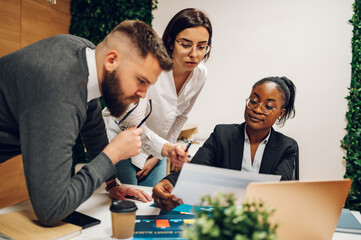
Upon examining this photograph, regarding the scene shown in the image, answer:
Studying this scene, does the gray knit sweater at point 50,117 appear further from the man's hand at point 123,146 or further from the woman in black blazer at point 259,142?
the woman in black blazer at point 259,142

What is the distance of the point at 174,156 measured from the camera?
129cm

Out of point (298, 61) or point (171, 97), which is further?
point (298, 61)

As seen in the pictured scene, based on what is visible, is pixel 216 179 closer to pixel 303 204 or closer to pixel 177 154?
pixel 303 204

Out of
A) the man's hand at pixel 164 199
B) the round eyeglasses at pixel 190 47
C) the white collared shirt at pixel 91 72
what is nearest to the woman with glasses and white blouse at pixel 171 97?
the round eyeglasses at pixel 190 47

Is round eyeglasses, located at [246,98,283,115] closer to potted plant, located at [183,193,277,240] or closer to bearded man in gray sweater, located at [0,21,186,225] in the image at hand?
bearded man in gray sweater, located at [0,21,186,225]

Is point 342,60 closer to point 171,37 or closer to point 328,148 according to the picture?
point 328,148

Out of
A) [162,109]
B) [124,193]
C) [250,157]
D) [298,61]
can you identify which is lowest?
[124,193]

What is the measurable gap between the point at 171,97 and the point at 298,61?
2.00 metres

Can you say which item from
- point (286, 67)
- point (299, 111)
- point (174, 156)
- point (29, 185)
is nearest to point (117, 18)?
point (286, 67)

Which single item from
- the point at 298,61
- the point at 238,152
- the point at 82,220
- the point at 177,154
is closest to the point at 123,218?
the point at 82,220

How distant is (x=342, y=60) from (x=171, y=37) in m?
2.28

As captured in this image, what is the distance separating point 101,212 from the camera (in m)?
1.06

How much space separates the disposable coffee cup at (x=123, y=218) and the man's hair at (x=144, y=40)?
490 mm

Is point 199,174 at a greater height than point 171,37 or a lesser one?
lesser
